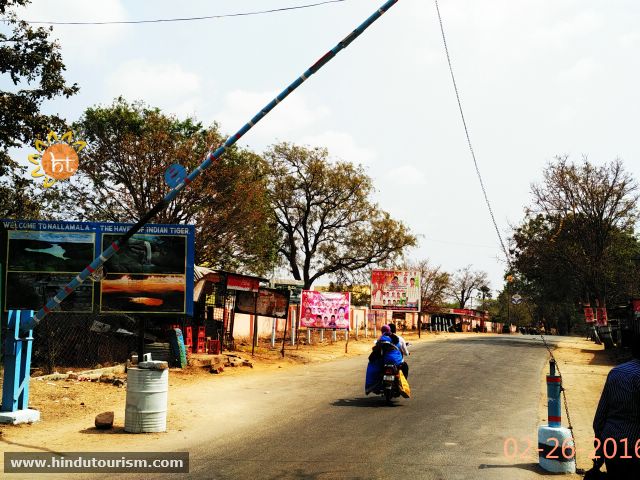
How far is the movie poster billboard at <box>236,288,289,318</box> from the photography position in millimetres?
23328

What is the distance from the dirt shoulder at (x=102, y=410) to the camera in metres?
8.93

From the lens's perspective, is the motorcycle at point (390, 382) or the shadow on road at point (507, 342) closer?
the motorcycle at point (390, 382)

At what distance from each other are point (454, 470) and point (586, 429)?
476cm

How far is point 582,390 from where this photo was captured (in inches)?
666

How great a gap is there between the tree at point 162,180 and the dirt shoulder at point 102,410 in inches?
595

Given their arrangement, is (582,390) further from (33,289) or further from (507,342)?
(507,342)

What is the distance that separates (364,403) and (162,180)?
21625mm

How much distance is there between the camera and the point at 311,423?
35.7ft

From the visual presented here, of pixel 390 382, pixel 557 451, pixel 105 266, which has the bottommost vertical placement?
pixel 557 451

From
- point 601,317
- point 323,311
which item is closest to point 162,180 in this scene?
point 323,311

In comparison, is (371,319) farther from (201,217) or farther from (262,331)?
(201,217)
